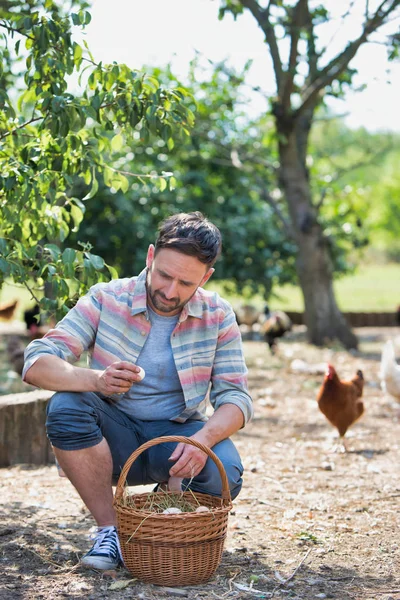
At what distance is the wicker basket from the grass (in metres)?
10.1

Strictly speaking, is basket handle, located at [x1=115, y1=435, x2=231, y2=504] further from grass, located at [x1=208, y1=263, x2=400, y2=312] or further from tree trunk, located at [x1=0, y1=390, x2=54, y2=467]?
grass, located at [x1=208, y1=263, x2=400, y2=312]

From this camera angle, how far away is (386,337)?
12.1 m

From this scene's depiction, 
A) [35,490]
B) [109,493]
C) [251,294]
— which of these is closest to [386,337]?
[251,294]

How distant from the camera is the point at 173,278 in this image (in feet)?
8.95

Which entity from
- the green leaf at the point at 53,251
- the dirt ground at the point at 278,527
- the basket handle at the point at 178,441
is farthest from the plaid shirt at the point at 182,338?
the dirt ground at the point at 278,527

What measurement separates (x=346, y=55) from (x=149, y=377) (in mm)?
6332

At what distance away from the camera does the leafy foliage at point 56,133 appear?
3.10 m

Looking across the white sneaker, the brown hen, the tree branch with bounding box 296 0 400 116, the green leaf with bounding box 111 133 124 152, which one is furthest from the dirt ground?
the tree branch with bounding box 296 0 400 116

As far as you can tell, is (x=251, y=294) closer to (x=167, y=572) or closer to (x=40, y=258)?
(x=40, y=258)

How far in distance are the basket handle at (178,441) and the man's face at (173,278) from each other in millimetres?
529

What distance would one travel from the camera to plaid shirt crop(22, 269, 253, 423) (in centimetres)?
284

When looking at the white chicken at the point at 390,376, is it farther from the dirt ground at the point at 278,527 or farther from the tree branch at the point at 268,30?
the tree branch at the point at 268,30

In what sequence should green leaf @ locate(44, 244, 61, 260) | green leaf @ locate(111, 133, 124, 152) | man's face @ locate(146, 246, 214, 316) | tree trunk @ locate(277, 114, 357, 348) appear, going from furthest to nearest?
tree trunk @ locate(277, 114, 357, 348)
green leaf @ locate(111, 133, 124, 152)
green leaf @ locate(44, 244, 61, 260)
man's face @ locate(146, 246, 214, 316)

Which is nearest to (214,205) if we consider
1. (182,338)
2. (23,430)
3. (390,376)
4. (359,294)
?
(390,376)
